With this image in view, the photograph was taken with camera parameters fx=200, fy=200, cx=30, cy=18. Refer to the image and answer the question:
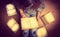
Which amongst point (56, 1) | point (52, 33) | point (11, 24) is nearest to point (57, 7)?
point (56, 1)

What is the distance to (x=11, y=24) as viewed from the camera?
140cm

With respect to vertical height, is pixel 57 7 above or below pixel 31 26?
above

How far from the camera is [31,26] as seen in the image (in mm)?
1396

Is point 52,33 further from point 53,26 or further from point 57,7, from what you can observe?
point 57,7

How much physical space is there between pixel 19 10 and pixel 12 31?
0.15m

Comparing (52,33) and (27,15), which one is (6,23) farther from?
(52,33)

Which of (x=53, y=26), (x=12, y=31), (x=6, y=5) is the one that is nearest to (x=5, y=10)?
(x=6, y=5)

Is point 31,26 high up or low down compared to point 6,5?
down

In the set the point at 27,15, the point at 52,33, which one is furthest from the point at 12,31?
the point at 52,33

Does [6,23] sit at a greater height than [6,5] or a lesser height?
lesser

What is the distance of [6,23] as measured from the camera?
4.59 ft

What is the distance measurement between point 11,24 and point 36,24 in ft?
0.58

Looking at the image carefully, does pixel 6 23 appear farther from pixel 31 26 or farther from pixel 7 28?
pixel 31 26

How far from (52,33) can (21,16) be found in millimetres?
248
